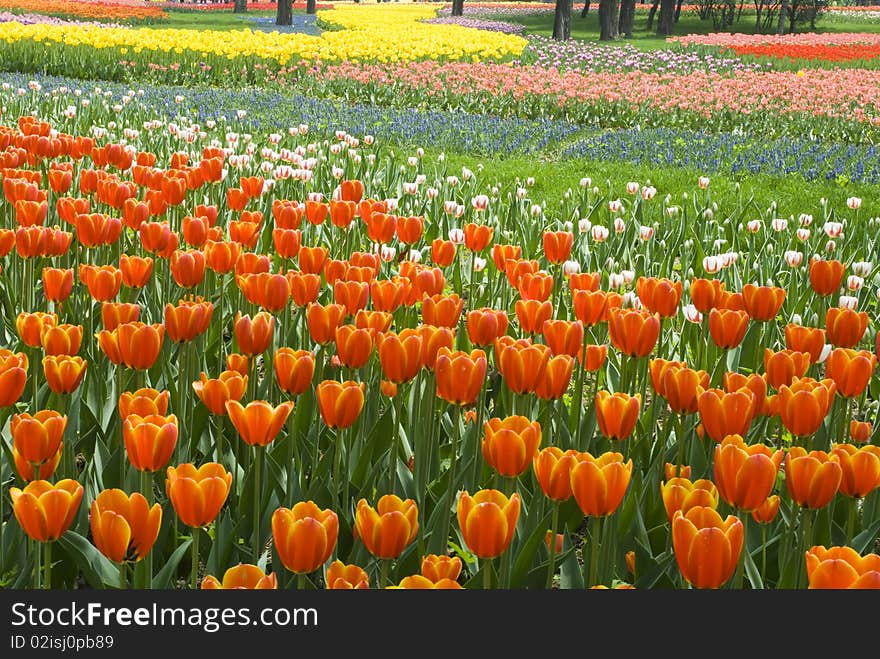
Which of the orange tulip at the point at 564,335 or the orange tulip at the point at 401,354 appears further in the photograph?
the orange tulip at the point at 564,335

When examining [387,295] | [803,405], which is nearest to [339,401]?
[387,295]

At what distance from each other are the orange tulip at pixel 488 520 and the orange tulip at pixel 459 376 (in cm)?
57

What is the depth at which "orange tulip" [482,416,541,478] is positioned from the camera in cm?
192

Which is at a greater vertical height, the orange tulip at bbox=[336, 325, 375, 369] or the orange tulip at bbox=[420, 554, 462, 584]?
the orange tulip at bbox=[336, 325, 375, 369]

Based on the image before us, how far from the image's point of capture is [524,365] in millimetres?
2281

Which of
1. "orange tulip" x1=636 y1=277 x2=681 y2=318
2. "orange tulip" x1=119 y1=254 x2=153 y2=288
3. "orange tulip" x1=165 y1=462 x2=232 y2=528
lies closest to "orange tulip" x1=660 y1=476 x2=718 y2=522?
"orange tulip" x1=165 y1=462 x2=232 y2=528

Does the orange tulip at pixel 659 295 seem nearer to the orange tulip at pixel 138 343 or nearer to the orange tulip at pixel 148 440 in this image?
the orange tulip at pixel 138 343

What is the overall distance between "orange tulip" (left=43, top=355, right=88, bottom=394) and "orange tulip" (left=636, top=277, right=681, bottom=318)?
1.59 meters

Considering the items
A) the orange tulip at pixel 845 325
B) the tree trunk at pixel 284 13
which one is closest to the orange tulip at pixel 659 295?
the orange tulip at pixel 845 325

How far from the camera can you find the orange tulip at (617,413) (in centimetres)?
216

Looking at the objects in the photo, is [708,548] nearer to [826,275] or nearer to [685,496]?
[685,496]

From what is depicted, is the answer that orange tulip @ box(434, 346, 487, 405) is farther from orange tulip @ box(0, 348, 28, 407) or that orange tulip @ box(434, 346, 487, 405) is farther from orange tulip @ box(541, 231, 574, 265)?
orange tulip @ box(541, 231, 574, 265)

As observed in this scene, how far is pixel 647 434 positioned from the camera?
292 cm

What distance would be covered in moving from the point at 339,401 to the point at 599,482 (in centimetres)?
66
